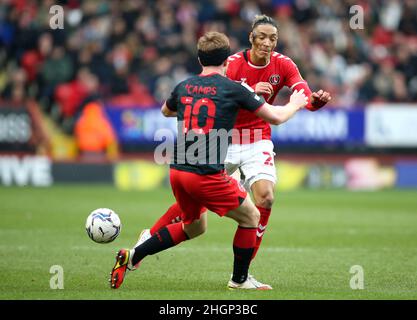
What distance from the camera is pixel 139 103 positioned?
20.7 metres

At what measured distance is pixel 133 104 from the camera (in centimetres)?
2036

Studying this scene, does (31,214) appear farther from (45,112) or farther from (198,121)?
(198,121)

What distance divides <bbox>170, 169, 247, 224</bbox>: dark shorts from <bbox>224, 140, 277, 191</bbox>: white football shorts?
1202 millimetres

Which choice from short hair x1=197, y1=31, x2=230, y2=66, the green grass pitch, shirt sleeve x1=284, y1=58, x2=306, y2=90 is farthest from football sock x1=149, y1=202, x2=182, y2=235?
short hair x1=197, y1=31, x2=230, y2=66

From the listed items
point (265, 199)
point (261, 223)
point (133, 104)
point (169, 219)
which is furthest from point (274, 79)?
point (133, 104)

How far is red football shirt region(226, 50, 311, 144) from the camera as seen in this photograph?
30.1 feet

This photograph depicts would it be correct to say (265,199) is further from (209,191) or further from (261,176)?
(209,191)

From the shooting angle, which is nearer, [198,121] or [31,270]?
[198,121]

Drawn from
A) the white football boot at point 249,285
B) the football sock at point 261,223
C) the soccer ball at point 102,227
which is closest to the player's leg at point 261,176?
the football sock at point 261,223

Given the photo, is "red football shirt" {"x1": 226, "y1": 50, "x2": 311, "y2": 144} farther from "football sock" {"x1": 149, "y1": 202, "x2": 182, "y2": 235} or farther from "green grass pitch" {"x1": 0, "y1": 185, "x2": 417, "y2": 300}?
"green grass pitch" {"x1": 0, "y1": 185, "x2": 417, "y2": 300}

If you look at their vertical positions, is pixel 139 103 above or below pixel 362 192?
above
